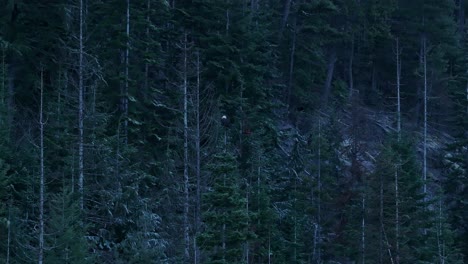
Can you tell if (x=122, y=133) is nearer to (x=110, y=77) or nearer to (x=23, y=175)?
(x=110, y=77)

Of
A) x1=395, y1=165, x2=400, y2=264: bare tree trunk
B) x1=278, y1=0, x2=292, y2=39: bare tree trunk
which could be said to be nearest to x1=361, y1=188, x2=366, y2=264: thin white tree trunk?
x1=395, y1=165, x2=400, y2=264: bare tree trunk

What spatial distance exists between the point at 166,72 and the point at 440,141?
21671 mm

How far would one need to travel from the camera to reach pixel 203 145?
78.0 ft

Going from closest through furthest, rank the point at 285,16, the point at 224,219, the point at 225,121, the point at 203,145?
the point at 224,219
the point at 203,145
the point at 225,121
the point at 285,16

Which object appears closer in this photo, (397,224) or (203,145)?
(203,145)

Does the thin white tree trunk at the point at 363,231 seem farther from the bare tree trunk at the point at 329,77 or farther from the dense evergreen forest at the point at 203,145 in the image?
the bare tree trunk at the point at 329,77

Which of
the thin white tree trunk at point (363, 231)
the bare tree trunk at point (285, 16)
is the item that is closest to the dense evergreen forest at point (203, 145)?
the thin white tree trunk at point (363, 231)

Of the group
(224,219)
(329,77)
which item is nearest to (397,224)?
(224,219)

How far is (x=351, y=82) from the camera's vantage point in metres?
49.6

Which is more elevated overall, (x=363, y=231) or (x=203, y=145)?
(x=203, y=145)

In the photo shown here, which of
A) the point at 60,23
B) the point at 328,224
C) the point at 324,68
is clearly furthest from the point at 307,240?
the point at 324,68

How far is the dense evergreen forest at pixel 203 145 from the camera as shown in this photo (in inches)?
845

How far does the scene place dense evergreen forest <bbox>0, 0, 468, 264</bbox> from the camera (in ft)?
70.4

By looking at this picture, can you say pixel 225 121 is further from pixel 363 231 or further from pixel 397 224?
pixel 397 224
